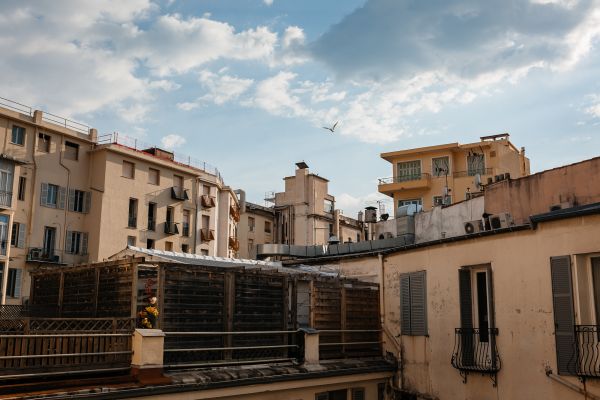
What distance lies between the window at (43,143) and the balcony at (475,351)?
33.1 meters

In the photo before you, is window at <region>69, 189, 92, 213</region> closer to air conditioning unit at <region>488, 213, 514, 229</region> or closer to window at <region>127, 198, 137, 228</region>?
window at <region>127, 198, 137, 228</region>

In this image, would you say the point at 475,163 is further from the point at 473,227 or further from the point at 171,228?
the point at 473,227

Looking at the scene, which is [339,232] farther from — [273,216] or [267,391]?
[267,391]

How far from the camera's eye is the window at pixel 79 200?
4088 cm

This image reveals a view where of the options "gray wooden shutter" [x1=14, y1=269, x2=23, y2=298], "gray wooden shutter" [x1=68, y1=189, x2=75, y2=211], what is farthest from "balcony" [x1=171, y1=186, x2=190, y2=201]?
"gray wooden shutter" [x1=14, y1=269, x2=23, y2=298]

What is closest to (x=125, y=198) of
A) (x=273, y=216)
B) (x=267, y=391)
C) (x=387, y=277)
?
(x=273, y=216)

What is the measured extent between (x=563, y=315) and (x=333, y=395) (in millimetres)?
6447

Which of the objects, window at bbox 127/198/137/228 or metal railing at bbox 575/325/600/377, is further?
window at bbox 127/198/137/228

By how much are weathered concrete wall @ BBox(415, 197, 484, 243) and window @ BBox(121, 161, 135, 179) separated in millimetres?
24401

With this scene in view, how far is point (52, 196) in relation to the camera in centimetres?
3984

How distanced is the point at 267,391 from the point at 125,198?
3274cm

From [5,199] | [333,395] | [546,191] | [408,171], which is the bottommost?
[333,395]

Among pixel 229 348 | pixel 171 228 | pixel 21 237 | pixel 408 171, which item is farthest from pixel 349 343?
pixel 408 171

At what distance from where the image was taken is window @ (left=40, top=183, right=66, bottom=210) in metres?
39.1
